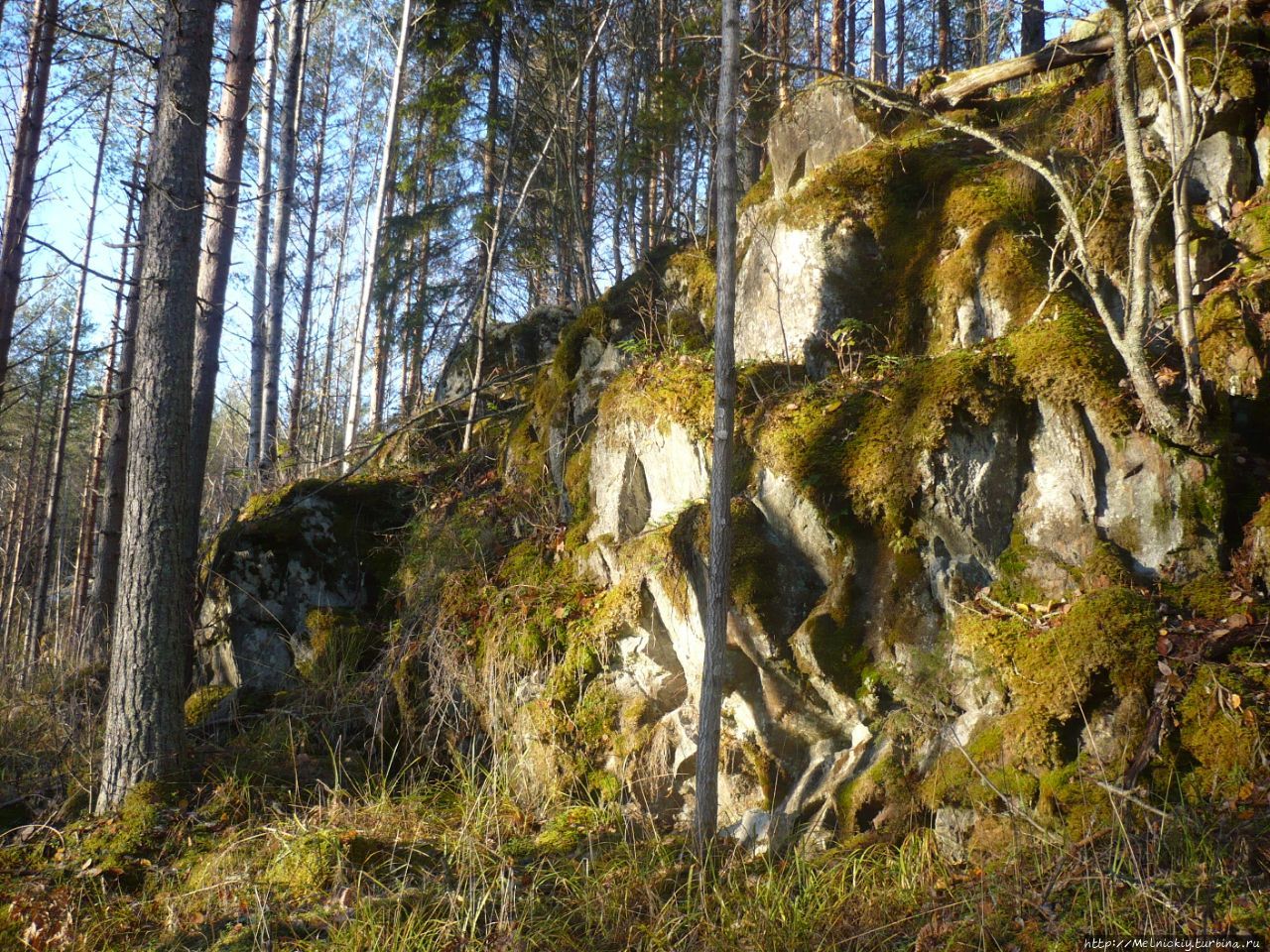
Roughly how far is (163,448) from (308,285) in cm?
1039

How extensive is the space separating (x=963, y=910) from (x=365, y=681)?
481cm

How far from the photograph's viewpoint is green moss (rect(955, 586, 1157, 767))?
13.2ft

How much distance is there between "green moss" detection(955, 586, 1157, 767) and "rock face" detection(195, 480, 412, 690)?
5.59 metres

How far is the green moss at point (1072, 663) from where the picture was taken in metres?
4.02

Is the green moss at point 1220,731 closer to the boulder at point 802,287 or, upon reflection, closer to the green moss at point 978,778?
the green moss at point 978,778

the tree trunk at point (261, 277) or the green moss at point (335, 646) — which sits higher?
the tree trunk at point (261, 277)

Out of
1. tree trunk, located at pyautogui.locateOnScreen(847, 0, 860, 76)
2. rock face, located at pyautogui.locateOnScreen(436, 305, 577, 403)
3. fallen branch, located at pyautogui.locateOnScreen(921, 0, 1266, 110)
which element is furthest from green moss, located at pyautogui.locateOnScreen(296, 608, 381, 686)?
tree trunk, located at pyautogui.locateOnScreen(847, 0, 860, 76)

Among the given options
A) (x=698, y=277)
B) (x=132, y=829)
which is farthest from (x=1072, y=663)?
(x=132, y=829)

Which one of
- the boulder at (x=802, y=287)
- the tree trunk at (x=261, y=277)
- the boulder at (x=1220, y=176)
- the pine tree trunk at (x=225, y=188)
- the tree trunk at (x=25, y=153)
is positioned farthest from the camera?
the tree trunk at (x=261, y=277)

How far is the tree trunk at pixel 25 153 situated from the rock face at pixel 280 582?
14.8ft

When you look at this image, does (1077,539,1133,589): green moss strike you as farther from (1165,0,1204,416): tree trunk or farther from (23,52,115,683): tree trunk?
(23,52,115,683): tree trunk

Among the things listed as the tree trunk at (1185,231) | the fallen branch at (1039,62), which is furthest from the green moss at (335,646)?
the fallen branch at (1039,62)

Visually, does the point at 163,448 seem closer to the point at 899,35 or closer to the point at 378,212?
the point at 378,212

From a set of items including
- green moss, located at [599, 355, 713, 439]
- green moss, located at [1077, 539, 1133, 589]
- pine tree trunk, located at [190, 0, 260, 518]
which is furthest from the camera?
pine tree trunk, located at [190, 0, 260, 518]
